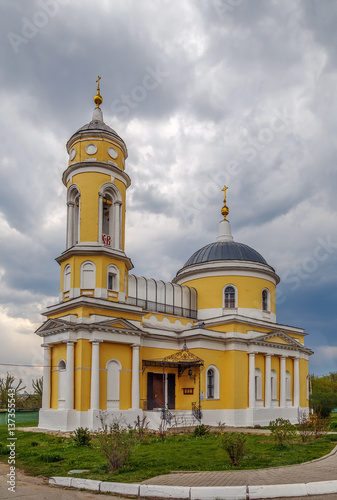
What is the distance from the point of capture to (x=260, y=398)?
2806 cm

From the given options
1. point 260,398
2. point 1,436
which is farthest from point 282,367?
point 1,436

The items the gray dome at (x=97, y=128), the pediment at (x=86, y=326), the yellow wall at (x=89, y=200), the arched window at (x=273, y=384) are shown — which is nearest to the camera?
the pediment at (x=86, y=326)

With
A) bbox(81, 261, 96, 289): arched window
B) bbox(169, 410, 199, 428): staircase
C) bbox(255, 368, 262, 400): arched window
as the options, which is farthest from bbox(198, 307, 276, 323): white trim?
bbox(81, 261, 96, 289): arched window

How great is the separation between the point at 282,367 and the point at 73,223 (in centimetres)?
1579

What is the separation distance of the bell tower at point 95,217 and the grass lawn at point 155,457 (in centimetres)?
822

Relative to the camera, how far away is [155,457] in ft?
41.2

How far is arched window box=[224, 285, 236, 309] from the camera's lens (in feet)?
101

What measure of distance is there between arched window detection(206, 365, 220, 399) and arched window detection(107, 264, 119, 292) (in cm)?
712

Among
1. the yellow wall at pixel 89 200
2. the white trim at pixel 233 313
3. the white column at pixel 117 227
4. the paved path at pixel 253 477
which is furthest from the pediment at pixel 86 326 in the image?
the paved path at pixel 253 477

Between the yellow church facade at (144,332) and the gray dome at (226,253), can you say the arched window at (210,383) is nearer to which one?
the yellow church facade at (144,332)

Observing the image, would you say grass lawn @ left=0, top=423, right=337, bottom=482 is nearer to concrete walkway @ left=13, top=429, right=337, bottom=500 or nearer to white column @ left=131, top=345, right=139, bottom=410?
concrete walkway @ left=13, top=429, right=337, bottom=500

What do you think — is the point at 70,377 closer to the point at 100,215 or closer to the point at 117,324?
the point at 117,324

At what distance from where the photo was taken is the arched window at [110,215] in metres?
24.6

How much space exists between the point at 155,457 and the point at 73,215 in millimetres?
15468
